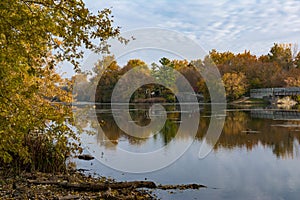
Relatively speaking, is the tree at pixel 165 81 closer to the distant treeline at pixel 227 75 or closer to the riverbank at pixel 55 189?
the distant treeline at pixel 227 75

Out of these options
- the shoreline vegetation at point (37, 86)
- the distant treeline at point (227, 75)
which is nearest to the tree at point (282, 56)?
the distant treeline at point (227, 75)

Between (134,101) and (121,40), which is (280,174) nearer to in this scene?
(121,40)

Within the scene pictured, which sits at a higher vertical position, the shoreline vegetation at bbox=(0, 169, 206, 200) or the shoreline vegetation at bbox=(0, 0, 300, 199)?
the shoreline vegetation at bbox=(0, 0, 300, 199)

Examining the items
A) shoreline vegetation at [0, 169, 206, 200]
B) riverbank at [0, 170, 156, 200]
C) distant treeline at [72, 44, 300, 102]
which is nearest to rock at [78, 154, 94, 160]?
shoreline vegetation at [0, 169, 206, 200]

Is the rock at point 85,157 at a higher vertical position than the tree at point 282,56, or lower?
lower

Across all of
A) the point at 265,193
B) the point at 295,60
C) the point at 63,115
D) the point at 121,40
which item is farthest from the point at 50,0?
the point at 295,60

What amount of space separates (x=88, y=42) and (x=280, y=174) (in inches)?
238

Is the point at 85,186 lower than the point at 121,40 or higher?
lower

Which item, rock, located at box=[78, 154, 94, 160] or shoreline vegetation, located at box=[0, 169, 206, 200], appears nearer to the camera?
shoreline vegetation, located at box=[0, 169, 206, 200]

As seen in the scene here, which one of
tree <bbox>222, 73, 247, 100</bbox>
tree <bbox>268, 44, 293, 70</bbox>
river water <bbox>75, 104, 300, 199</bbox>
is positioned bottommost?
river water <bbox>75, 104, 300, 199</bbox>

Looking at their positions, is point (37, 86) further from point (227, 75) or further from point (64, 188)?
point (227, 75)

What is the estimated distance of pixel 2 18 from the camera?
327 cm

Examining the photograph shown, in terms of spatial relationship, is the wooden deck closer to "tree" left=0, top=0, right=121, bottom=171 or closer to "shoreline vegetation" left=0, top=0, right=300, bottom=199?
"shoreline vegetation" left=0, top=0, right=300, bottom=199

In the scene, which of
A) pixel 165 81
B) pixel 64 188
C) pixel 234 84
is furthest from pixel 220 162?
pixel 165 81
